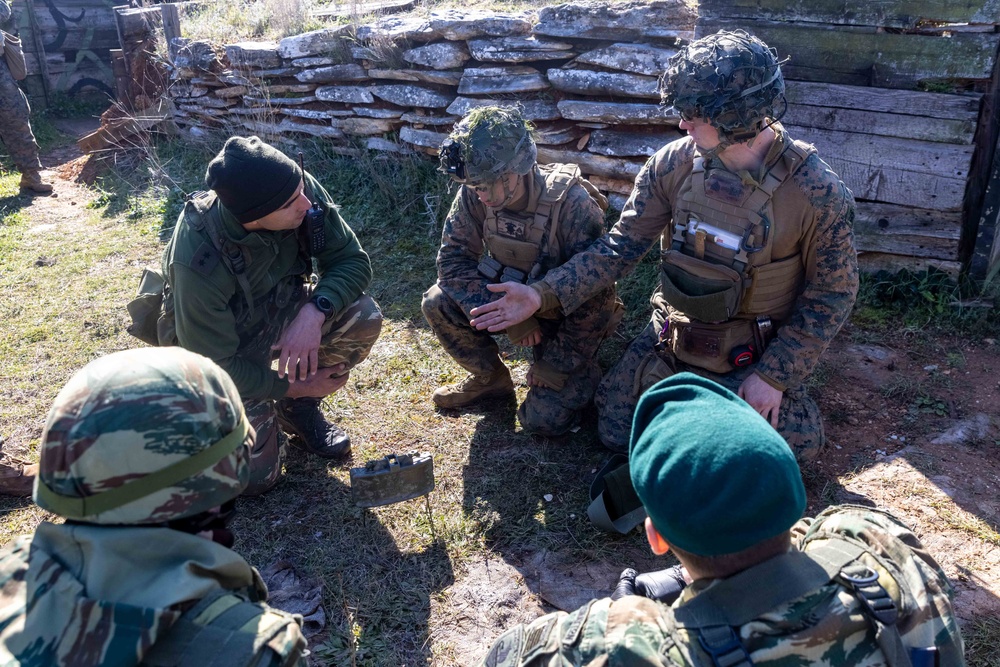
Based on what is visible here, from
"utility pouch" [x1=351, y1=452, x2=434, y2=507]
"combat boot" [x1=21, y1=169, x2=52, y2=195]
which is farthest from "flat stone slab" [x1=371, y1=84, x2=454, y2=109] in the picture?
"combat boot" [x1=21, y1=169, x2=52, y2=195]

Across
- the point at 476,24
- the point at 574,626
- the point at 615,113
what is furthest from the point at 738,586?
the point at 476,24

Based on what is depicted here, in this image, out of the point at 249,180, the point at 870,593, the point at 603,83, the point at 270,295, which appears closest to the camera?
the point at 870,593

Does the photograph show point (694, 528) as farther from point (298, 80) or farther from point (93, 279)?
point (298, 80)

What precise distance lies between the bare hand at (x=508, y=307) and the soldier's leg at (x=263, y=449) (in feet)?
3.60

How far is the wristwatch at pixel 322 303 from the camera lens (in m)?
3.84

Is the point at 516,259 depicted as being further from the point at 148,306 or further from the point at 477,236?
the point at 148,306

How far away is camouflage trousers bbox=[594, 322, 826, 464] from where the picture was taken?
3.69m

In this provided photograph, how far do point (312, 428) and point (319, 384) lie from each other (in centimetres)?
28

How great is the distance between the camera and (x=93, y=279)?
21.4 ft

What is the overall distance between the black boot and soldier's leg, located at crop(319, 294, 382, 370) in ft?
0.79

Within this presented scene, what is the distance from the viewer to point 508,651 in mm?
1918

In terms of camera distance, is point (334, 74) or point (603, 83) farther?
point (334, 74)

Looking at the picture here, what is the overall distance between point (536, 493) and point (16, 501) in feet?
8.66

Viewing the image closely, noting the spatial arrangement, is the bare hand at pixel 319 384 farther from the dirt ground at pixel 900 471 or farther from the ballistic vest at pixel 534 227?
the dirt ground at pixel 900 471
